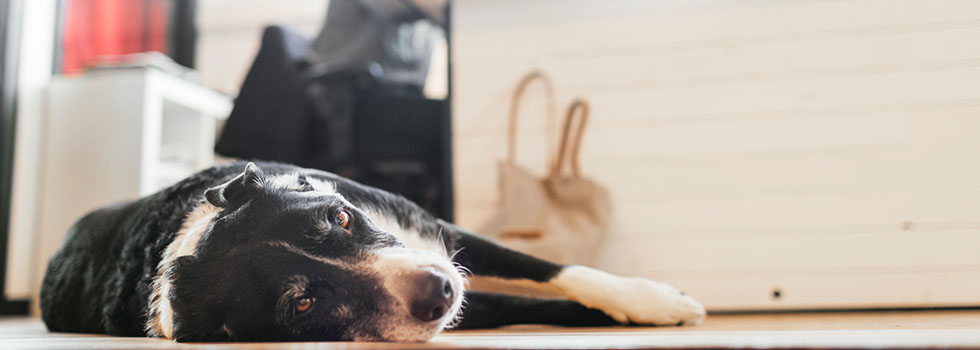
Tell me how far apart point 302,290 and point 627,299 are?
2.18ft

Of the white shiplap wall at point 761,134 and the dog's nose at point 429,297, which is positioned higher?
the white shiplap wall at point 761,134

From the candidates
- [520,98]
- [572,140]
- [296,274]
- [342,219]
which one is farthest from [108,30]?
[296,274]

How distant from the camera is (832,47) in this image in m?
1.92

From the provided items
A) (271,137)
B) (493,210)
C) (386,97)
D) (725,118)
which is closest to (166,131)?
(271,137)

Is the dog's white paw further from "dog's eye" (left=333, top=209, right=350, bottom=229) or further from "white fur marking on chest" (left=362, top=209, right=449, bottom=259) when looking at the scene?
"dog's eye" (left=333, top=209, right=350, bottom=229)

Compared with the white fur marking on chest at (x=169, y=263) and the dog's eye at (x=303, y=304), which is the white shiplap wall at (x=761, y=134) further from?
the dog's eye at (x=303, y=304)

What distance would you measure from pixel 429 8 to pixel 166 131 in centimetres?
177

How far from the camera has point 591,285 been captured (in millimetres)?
1397

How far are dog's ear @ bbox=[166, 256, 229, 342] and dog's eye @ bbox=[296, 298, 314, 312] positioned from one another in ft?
0.34

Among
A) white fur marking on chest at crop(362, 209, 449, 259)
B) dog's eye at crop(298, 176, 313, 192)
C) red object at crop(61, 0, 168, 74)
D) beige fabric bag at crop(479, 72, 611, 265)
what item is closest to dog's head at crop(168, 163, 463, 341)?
dog's eye at crop(298, 176, 313, 192)

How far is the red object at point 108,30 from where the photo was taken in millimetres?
3404

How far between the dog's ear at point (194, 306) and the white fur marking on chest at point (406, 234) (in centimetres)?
37

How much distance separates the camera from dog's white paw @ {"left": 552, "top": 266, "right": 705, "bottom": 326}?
138 centimetres

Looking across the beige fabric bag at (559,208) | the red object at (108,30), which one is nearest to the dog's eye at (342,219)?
the beige fabric bag at (559,208)
